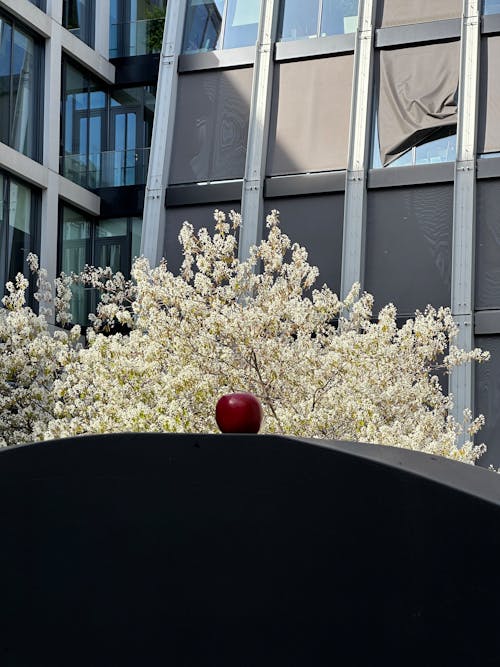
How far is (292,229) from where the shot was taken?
23.5 metres

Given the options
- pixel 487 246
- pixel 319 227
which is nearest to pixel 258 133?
pixel 319 227

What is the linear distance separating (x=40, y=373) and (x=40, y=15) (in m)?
12.8

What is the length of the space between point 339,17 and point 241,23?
220 centimetres

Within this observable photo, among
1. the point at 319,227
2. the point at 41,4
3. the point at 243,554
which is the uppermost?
the point at 41,4

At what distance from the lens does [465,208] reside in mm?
22062

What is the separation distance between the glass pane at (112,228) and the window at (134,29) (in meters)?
4.50

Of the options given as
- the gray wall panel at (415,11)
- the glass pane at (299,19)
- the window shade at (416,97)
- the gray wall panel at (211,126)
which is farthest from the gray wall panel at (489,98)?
the gray wall panel at (211,126)

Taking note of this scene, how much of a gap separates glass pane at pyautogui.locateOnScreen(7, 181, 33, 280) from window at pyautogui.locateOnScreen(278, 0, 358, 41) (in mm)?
6848

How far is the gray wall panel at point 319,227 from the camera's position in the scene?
23000 mm

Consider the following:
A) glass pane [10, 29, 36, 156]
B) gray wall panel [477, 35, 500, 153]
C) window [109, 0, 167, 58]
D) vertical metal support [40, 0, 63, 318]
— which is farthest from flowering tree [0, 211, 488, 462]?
window [109, 0, 167, 58]

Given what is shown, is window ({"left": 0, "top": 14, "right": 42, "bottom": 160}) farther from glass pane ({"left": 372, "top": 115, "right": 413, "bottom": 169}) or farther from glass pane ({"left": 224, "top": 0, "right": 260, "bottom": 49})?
glass pane ({"left": 372, "top": 115, "right": 413, "bottom": 169})

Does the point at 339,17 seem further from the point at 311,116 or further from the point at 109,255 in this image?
the point at 109,255

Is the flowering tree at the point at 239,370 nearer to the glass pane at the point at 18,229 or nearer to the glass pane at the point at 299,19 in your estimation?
the glass pane at the point at 299,19

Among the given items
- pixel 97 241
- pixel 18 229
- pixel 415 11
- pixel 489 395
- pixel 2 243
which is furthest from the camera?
pixel 97 241
